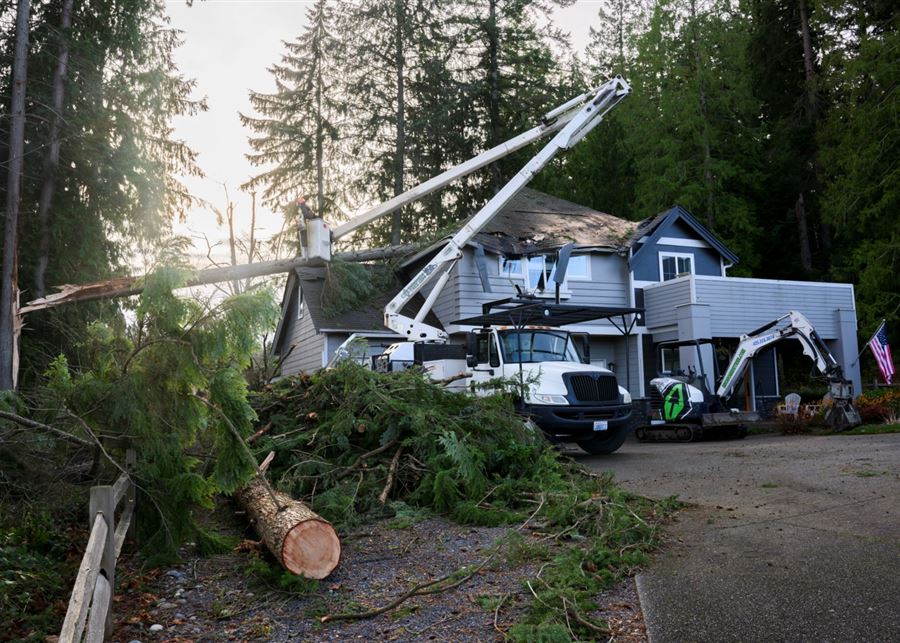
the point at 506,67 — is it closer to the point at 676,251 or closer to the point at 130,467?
the point at 676,251

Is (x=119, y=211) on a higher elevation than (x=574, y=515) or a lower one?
higher

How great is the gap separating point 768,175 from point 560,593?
94.0 ft

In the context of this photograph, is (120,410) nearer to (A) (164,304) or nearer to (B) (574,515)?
(A) (164,304)

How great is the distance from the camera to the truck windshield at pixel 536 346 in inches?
490

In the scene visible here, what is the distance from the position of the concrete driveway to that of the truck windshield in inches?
122

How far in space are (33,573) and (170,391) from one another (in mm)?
1514

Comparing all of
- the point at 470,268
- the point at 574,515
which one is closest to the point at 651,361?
the point at 470,268

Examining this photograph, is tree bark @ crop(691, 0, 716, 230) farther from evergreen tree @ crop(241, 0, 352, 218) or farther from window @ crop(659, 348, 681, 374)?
evergreen tree @ crop(241, 0, 352, 218)

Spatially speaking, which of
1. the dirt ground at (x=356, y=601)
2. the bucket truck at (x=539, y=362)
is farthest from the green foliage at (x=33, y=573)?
the bucket truck at (x=539, y=362)

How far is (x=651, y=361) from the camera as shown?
69.2 feet

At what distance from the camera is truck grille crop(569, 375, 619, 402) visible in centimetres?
1163

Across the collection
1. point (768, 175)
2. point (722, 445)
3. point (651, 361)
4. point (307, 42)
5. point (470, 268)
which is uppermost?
point (307, 42)

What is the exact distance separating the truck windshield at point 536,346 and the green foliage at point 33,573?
7.51 m

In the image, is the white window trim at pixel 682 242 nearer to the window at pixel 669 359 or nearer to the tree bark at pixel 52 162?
the window at pixel 669 359
